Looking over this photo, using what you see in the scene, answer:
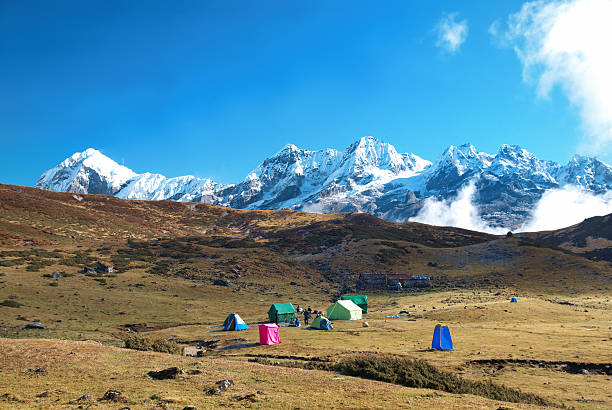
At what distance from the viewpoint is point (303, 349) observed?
128ft

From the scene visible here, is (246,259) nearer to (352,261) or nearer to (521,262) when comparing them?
(352,261)

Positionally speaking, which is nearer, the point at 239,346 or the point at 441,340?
the point at 441,340

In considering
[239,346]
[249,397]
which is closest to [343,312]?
[239,346]

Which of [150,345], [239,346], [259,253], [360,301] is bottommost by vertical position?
[239,346]

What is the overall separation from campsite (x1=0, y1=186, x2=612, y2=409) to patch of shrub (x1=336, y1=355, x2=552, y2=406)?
0.26 meters

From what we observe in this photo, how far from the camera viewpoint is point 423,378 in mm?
24062

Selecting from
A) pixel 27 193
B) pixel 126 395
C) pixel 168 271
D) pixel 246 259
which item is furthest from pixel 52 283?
pixel 27 193

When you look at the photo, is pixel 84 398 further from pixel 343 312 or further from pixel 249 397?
pixel 343 312

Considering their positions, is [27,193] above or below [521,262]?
above

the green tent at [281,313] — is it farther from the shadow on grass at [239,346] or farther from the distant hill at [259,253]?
the distant hill at [259,253]

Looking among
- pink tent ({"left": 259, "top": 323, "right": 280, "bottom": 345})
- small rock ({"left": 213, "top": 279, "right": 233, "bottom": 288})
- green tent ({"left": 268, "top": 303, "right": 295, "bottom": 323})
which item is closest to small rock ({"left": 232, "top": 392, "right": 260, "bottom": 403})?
pink tent ({"left": 259, "top": 323, "right": 280, "bottom": 345})

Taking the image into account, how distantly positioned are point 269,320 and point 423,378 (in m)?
41.6

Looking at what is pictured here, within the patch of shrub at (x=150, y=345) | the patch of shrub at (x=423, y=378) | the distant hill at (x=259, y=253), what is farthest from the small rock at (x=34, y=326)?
the distant hill at (x=259, y=253)

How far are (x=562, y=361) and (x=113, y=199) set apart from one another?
183667 millimetres
